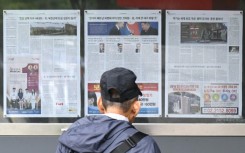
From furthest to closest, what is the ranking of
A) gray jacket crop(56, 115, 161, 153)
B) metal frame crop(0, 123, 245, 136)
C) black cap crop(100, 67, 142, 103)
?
1. metal frame crop(0, 123, 245, 136)
2. black cap crop(100, 67, 142, 103)
3. gray jacket crop(56, 115, 161, 153)

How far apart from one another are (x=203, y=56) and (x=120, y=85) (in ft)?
6.75

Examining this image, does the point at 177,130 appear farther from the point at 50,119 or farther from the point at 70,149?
the point at 70,149

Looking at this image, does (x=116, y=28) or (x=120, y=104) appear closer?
(x=120, y=104)

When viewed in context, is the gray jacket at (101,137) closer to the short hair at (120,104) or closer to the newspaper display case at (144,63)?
the short hair at (120,104)

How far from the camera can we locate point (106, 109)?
7.14 ft

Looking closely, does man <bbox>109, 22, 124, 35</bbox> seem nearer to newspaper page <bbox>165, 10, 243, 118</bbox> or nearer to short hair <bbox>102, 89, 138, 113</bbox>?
newspaper page <bbox>165, 10, 243, 118</bbox>

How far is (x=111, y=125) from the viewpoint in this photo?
206 centimetres

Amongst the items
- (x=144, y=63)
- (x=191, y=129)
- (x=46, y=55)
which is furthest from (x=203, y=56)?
(x=46, y=55)

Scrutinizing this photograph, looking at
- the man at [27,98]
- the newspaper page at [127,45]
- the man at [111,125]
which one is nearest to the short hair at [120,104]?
the man at [111,125]

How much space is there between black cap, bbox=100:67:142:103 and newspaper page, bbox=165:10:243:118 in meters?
1.93

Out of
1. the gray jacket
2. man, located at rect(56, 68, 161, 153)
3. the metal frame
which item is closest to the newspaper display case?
the metal frame

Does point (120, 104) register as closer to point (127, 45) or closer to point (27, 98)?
point (127, 45)

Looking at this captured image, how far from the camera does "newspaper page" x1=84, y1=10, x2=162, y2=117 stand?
13.3 feet

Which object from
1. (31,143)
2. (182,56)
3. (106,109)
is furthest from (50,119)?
(106,109)
